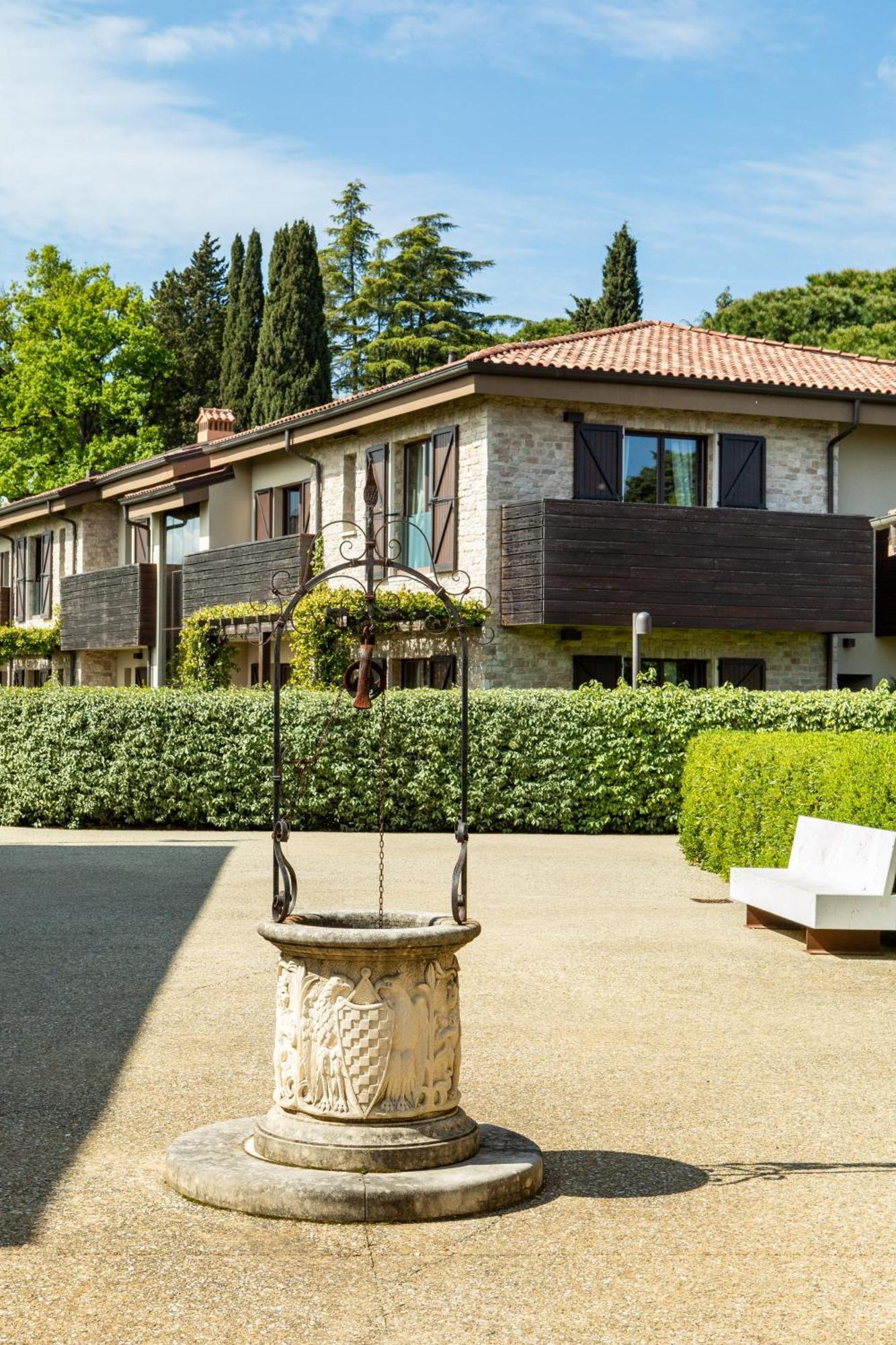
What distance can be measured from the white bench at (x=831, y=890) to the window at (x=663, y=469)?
1378cm

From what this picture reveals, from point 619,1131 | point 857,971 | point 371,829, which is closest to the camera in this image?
point 619,1131

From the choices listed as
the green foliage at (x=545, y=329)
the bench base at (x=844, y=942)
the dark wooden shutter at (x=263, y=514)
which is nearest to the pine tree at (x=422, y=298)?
the green foliage at (x=545, y=329)

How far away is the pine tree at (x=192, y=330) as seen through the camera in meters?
58.8

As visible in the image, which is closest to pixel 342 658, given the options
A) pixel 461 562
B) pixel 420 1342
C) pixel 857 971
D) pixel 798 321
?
pixel 461 562

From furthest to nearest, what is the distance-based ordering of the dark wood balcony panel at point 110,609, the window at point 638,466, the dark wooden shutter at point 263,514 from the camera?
1. the dark wood balcony panel at point 110,609
2. the dark wooden shutter at point 263,514
3. the window at point 638,466

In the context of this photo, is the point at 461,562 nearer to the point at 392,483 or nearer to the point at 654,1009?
the point at 392,483

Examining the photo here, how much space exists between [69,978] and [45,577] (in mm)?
36130

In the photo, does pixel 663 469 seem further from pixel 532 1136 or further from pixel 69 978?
pixel 532 1136

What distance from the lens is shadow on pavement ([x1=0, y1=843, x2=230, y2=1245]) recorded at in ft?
20.4

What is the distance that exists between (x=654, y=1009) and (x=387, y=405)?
61.9 feet

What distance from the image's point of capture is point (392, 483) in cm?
2742

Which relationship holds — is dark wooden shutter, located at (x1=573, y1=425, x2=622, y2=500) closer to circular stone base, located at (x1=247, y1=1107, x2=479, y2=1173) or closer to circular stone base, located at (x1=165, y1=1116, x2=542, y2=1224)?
circular stone base, located at (x1=247, y1=1107, x2=479, y2=1173)

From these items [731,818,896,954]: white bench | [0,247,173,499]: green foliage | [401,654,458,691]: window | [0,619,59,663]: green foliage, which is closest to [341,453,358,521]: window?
[401,654,458,691]: window

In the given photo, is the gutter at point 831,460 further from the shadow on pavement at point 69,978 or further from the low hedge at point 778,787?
the shadow on pavement at point 69,978
